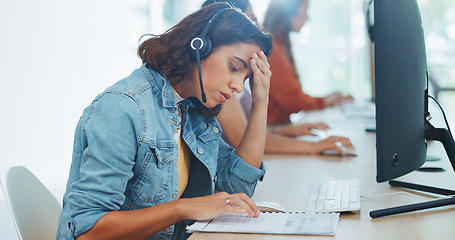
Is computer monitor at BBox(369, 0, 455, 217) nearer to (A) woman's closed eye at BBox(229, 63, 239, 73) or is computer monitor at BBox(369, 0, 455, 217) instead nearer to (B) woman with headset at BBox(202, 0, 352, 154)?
(A) woman's closed eye at BBox(229, 63, 239, 73)

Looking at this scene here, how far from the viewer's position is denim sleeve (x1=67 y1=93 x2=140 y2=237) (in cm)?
81

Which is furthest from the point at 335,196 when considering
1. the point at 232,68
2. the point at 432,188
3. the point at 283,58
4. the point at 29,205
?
the point at 283,58

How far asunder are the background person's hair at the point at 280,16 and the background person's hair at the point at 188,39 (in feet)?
4.84

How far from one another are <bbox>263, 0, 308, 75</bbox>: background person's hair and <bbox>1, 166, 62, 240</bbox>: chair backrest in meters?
1.64

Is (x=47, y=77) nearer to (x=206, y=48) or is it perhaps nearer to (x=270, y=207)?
(x=206, y=48)

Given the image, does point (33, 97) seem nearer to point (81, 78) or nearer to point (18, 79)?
point (18, 79)

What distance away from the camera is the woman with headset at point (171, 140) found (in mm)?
831

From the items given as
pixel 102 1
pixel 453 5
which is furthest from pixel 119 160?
pixel 453 5

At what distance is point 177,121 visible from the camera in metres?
1.05

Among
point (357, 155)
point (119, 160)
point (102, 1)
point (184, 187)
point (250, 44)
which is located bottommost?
point (357, 155)

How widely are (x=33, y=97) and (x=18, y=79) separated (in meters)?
0.18

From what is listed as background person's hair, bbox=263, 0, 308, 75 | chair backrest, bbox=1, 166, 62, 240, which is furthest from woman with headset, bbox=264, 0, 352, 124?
chair backrest, bbox=1, 166, 62, 240

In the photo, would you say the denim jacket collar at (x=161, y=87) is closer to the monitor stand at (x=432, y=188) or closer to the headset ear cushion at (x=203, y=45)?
the headset ear cushion at (x=203, y=45)

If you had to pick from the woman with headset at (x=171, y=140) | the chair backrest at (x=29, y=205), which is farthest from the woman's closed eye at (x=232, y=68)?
the chair backrest at (x=29, y=205)
